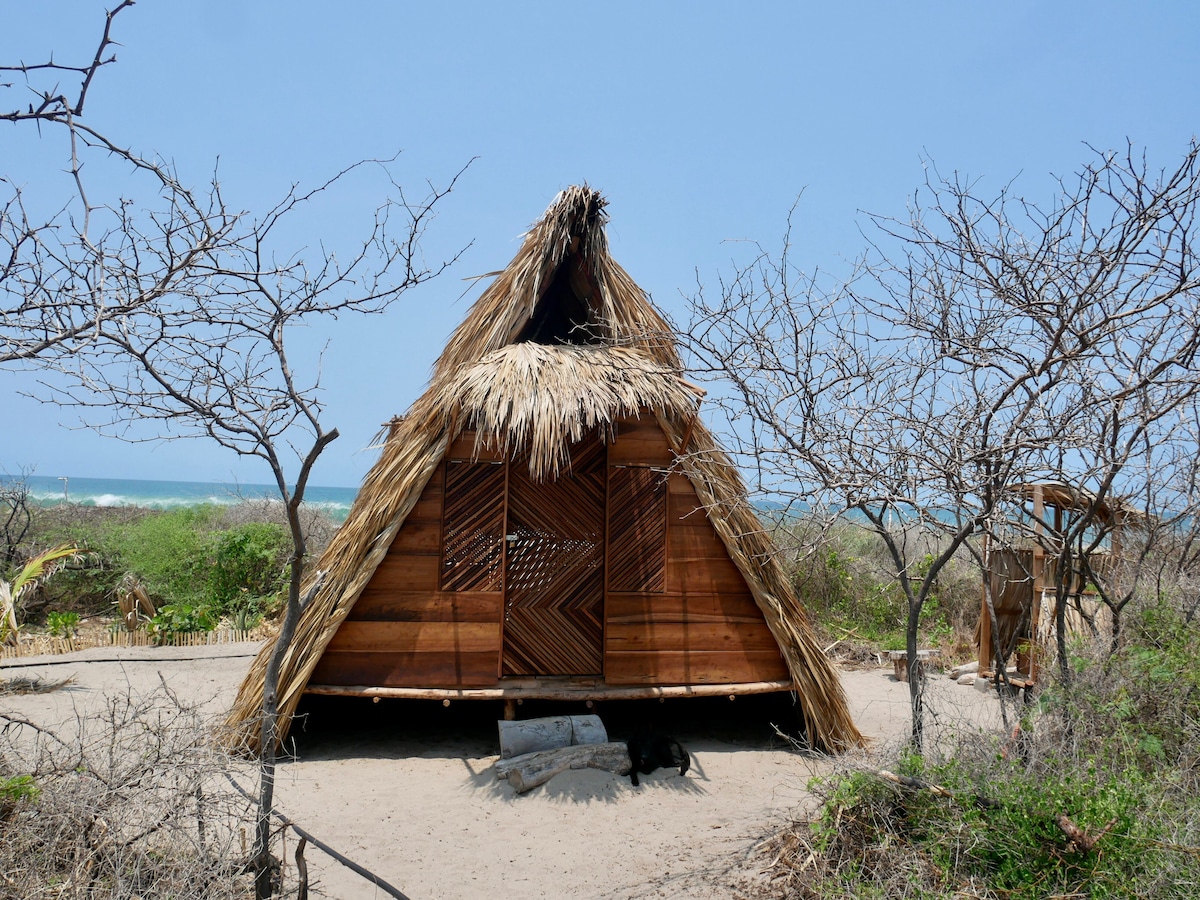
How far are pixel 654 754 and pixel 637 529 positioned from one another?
1675 mm

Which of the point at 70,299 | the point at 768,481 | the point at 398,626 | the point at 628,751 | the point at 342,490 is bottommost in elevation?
the point at 628,751

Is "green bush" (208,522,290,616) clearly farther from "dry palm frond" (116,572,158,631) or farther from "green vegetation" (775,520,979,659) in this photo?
"green vegetation" (775,520,979,659)

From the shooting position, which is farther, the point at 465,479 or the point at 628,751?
the point at 465,479

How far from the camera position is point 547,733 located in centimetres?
589

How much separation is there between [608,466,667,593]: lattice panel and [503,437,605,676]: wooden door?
0.63 ft

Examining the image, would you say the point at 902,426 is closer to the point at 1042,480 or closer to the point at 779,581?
the point at 1042,480

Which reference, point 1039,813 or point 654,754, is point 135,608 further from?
point 1039,813

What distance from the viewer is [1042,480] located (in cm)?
466

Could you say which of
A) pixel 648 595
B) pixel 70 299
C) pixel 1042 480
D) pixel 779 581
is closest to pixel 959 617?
pixel 779 581

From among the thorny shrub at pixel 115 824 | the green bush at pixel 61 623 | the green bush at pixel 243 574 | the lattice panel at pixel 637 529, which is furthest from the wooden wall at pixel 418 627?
the green bush at pixel 61 623

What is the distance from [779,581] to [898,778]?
2844 mm

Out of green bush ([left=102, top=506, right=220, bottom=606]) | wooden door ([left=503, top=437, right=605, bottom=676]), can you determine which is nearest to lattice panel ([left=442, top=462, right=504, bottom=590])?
wooden door ([left=503, top=437, right=605, bottom=676])

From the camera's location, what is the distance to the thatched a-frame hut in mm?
6109

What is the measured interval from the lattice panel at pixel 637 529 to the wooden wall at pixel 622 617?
12 mm
